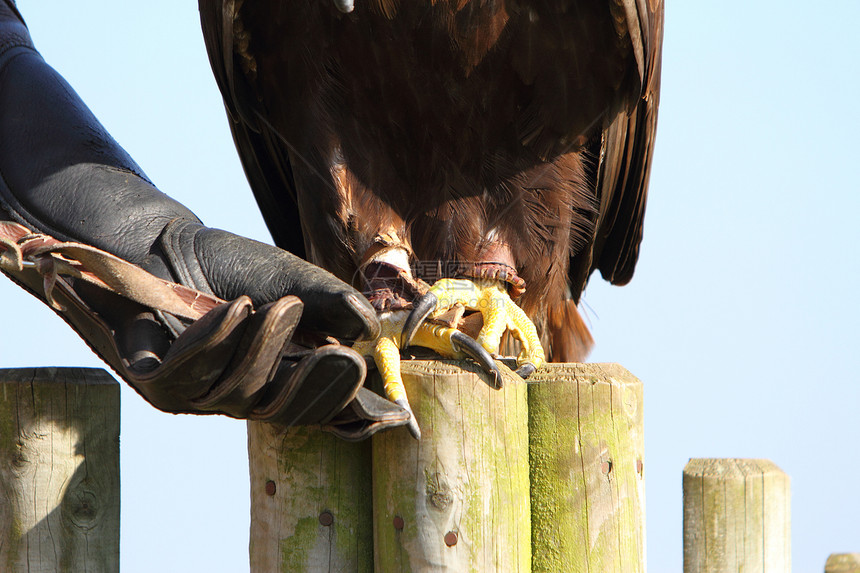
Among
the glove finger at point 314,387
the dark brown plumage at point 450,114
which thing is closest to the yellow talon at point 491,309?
the dark brown plumage at point 450,114

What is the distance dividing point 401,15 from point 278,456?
45.7 inches

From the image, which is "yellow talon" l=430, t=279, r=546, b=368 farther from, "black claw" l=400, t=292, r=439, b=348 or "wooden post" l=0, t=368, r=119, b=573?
"wooden post" l=0, t=368, r=119, b=573

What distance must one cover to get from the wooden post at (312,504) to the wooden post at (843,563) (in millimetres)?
885

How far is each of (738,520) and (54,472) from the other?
4.59 ft

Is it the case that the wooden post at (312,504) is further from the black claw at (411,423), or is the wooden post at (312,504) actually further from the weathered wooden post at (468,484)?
the black claw at (411,423)

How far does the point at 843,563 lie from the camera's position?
1.63m

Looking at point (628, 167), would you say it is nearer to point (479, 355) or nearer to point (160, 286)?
point (479, 355)

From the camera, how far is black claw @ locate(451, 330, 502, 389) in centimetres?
195

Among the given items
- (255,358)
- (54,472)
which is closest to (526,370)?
(255,358)

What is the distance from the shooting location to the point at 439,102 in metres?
2.62

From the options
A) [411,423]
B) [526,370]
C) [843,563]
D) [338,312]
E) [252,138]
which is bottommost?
[843,563]

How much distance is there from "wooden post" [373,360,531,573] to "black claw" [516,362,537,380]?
120 mm

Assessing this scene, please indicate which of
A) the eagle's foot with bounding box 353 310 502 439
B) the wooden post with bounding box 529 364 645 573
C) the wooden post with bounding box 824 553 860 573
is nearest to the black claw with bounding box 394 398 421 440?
the eagle's foot with bounding box 353 310 502 439

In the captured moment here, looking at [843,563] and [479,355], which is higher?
[479,355]
